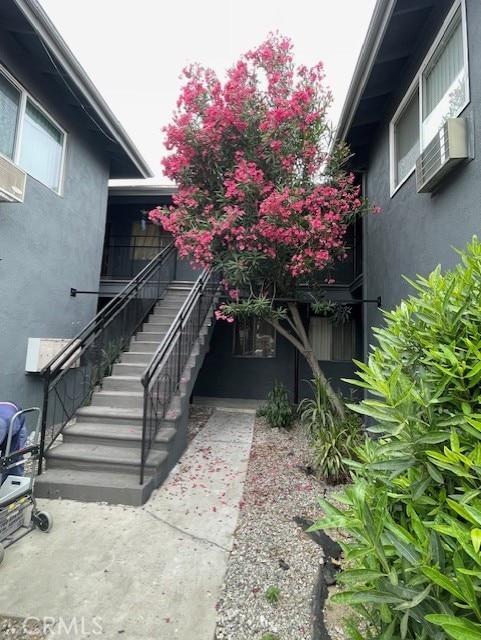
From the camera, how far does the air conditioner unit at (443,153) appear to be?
Result: 9.95ft

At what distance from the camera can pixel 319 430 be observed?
452cm

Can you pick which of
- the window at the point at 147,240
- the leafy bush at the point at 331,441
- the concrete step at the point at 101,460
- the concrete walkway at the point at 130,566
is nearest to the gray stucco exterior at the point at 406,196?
the leafy bush at the point at 331,441

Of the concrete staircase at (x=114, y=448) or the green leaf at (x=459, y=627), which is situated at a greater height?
the green leaf at (x=459, y=627)

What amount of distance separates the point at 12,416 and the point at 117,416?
1.67 metres

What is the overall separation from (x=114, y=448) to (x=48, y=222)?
3980mm

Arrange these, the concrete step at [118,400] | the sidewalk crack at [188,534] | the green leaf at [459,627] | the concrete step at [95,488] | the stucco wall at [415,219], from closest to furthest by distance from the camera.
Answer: the green leaf at [459,627]
the sidewalk crack at [188,534]
the stucco wall at [415,219]
the concrete step at [95,488]
the concrete step at [118,400]

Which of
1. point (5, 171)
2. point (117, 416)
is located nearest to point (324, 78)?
point (5, 171)

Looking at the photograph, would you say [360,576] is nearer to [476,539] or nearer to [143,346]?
[476,539]

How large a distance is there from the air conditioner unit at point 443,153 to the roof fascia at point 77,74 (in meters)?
5.21

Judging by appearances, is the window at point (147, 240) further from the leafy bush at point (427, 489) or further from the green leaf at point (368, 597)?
the green leaf at point (368, 597)

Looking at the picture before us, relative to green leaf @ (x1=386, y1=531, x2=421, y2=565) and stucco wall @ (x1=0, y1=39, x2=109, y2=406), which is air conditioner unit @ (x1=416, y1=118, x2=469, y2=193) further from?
stucco wall @ (x1=0, y1=39, x2=109, y2=406)

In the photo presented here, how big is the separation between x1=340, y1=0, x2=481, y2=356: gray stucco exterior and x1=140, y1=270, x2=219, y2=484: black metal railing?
10.1ft

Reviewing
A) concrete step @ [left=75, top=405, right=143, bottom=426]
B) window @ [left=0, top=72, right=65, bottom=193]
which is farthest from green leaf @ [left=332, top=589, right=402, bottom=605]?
window @ [left=0, top=72, right=65, bottom=193]

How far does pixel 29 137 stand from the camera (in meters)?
5.34
